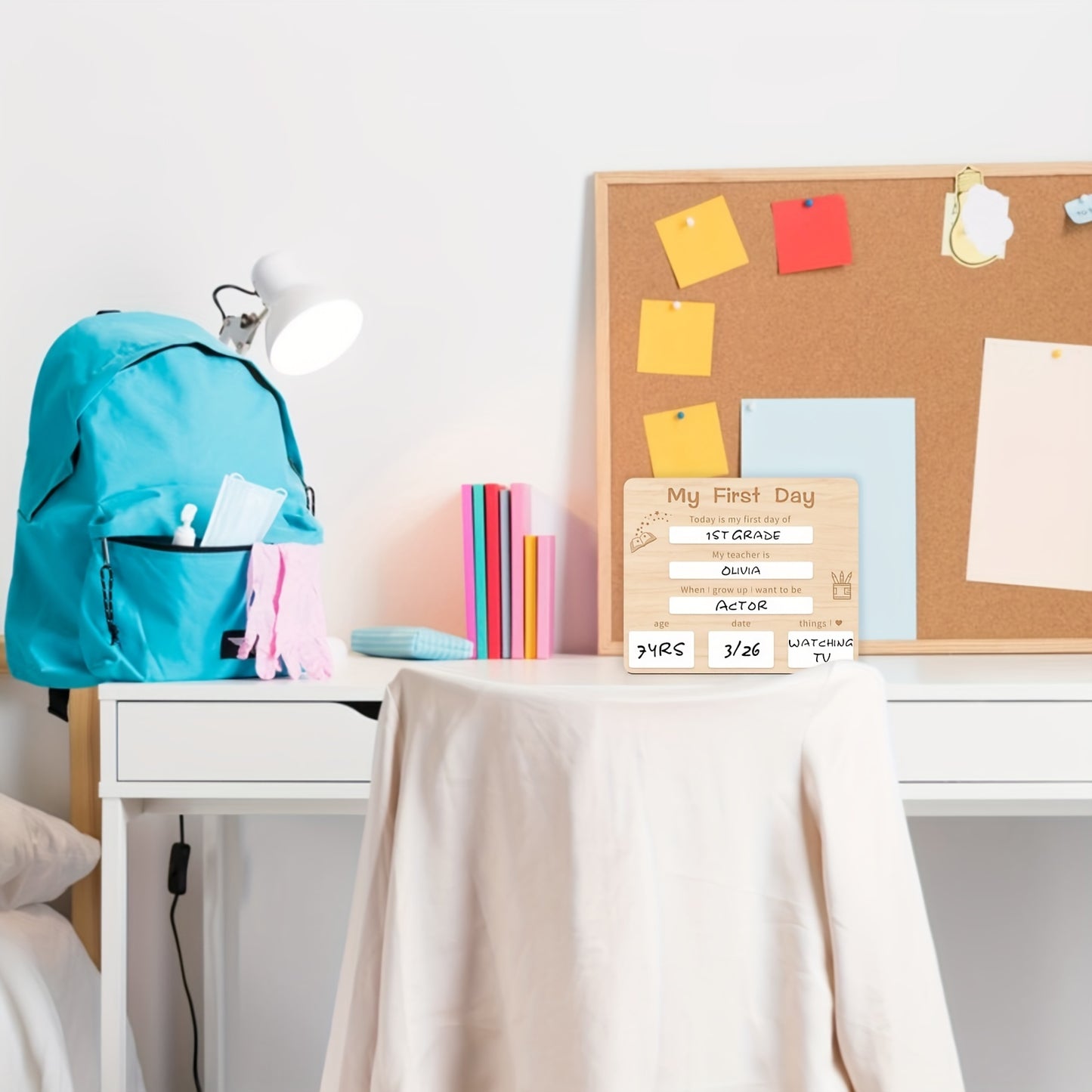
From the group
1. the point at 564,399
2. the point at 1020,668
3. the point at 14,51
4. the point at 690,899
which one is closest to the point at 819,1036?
the point at 690,899

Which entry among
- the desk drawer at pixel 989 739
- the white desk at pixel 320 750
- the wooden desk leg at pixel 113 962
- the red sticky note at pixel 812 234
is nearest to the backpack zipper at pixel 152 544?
the white desk at pixel 320 750

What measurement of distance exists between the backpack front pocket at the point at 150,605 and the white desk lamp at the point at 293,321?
0.32 m

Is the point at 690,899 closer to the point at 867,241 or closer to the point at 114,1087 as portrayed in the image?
the point at 114,1087

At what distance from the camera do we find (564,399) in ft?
5.01

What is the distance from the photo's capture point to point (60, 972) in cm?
129

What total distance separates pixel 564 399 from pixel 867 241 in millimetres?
468

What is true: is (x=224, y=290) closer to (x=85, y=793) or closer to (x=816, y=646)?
(x=85, y=793)

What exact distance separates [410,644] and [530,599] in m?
0.18

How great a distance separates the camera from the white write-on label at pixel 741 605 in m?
1.29

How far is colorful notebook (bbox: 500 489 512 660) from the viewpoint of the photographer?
140cm

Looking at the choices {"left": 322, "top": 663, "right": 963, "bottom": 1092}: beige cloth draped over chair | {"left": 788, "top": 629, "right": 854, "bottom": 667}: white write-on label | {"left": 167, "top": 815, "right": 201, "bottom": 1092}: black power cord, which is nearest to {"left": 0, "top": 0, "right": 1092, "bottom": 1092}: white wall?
{"left": 167, "top": 815, "right": 201, "bottom": 1092}: black power cord

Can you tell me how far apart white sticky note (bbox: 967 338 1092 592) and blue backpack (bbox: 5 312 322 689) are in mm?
974

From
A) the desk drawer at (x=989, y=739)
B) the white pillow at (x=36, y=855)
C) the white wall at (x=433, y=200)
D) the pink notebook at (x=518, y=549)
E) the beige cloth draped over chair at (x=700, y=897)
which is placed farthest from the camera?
the white wall at (x=433, y=200)

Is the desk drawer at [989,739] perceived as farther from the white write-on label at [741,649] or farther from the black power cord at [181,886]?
the black power cord at [181,886]
